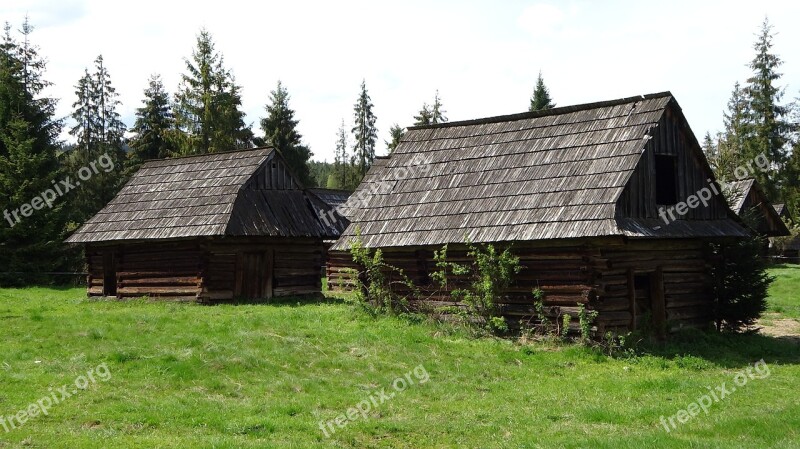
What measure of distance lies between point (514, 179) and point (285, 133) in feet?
115

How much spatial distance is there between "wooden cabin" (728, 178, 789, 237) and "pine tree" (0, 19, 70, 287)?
1033 inches

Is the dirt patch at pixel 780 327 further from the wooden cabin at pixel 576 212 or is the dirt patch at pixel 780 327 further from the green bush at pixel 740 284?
the wooden cabin at pixel 576 212

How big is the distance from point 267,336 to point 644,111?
953cm

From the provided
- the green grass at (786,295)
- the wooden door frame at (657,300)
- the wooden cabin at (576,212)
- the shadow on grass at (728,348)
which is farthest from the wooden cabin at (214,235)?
the green grass at (786,295)

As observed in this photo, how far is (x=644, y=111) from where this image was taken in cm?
1667

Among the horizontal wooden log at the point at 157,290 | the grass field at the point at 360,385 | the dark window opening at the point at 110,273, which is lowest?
the grass field at the point at 360,385

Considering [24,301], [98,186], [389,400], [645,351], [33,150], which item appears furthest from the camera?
[98,186]

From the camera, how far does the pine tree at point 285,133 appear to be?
5006 cm

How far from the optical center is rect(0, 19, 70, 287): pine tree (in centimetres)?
2964

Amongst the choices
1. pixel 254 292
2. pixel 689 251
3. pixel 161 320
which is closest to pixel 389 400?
pixel 161 320

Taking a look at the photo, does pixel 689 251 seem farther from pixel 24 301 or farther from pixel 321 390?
pixel 24 301

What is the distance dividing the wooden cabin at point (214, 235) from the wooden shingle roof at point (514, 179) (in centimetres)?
428

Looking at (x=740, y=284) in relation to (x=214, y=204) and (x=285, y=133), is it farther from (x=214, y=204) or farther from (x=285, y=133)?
(x=285, y=133)

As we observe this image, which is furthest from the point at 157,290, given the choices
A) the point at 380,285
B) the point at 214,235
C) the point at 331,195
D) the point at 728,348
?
the point at 728,348
